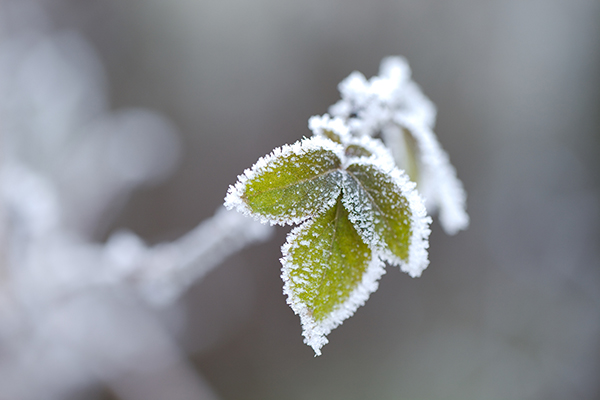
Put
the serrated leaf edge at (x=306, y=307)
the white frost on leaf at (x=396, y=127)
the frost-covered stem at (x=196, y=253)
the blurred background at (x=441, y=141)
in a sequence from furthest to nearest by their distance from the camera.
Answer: the blurred background at (x=441, y=141) → the frost-covered stem at (x=196, y=253) → the white frost on leaf at (x=396, y=127) → the serrated leaf edge at (x=306, y=307)

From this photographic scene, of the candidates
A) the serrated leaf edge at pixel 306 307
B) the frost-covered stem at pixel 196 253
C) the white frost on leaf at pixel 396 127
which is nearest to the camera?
the serrated leaf edge at pixel 306 307

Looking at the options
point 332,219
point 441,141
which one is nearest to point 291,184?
point 332,219

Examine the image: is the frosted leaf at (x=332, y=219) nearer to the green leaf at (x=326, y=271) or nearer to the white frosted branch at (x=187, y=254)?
the green leaf at (x=326, y=271)

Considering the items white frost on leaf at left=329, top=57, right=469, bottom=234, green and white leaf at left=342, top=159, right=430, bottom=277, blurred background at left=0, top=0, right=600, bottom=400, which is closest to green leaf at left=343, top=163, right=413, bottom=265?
green and white leaf at left=342, top=159, right=430, bottom=277

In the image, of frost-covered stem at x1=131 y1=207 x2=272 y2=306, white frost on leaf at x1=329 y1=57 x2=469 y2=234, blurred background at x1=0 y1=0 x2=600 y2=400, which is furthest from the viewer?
blurred background at x1=0 y1=0 x2=600 y2=400

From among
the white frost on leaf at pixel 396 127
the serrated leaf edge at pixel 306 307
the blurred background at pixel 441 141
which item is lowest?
the serrated leaf edge at pixel 306 307

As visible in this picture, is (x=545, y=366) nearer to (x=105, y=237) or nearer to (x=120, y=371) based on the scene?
(x=120, y=371)

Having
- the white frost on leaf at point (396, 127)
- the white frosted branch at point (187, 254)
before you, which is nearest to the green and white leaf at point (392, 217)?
the white frost on leaf at point (396, 127)

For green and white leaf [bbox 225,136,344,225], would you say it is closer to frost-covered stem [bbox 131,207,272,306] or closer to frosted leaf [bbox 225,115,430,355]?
frosted leaf [bbox 225,115,430,355]
